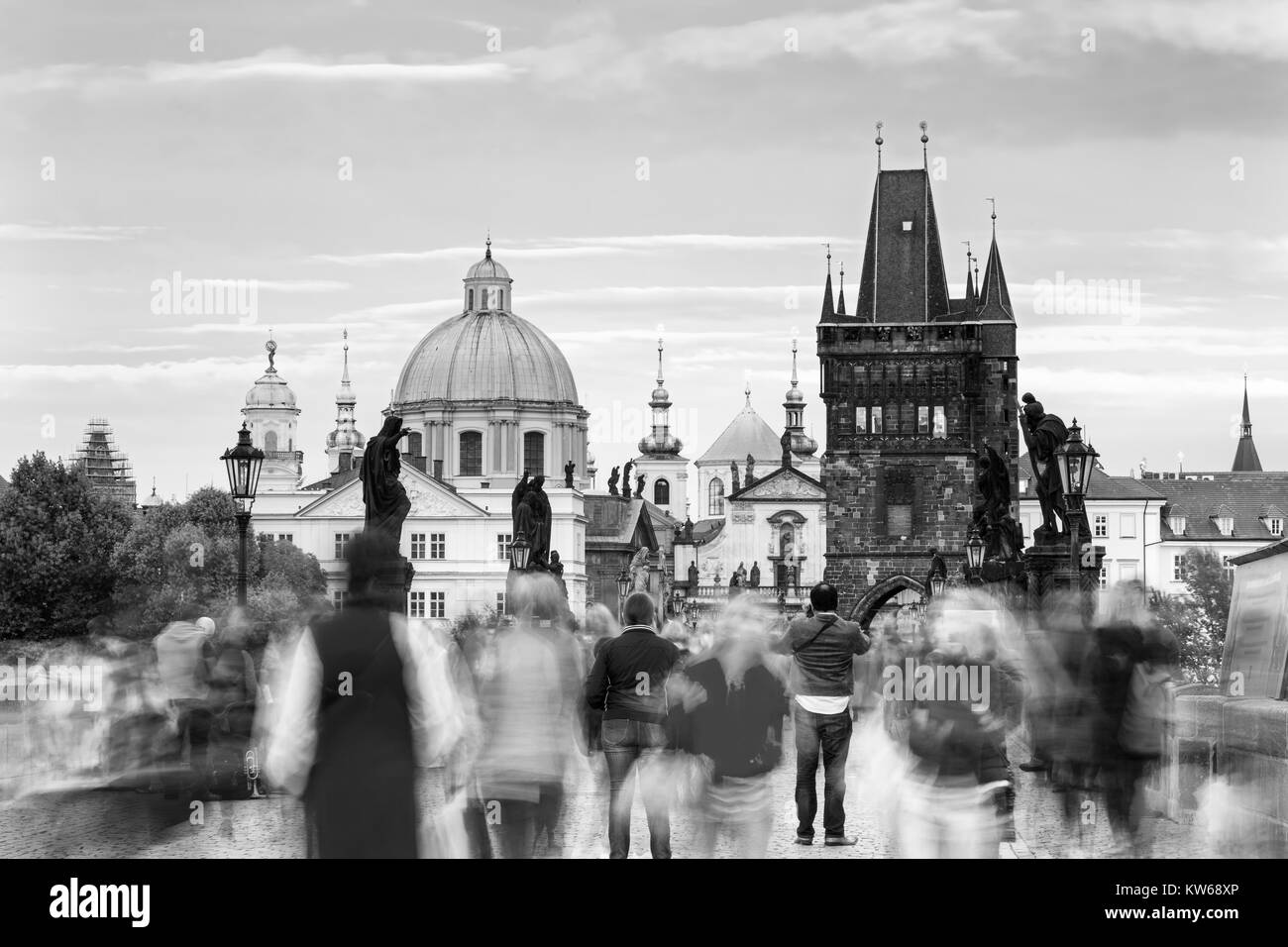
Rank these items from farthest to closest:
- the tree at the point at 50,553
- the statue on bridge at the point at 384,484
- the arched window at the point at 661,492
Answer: the arched window at the point at 661,492, the tree at the point at 50,553, the statue on bridge at the point at 384,484

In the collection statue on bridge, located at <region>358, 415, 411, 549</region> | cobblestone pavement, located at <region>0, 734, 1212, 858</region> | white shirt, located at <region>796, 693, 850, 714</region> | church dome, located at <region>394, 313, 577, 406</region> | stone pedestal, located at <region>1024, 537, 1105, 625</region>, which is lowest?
cobblestone pavement, located at <region>0, 734, 1212, 858</region>

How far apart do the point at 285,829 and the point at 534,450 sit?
362 ft

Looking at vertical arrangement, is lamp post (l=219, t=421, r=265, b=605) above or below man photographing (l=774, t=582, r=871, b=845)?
→ above

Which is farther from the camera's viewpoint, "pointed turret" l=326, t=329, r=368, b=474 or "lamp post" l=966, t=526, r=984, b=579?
"pointed turret" l=326, t=329, r=368, b=474

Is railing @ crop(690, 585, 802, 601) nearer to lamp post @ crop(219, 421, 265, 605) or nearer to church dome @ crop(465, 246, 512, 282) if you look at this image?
church dome @ crop(465, 246, 512, 282)

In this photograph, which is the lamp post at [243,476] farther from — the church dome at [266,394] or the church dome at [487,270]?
the church dome at [266,394]

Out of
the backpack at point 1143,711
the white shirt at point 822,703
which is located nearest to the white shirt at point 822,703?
the white shirt at point 822,703

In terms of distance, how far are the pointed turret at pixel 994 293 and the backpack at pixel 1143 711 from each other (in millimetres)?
92599

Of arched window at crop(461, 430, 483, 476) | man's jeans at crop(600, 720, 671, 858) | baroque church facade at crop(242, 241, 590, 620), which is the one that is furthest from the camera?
arched window at crop(461, 430, 483, 476)

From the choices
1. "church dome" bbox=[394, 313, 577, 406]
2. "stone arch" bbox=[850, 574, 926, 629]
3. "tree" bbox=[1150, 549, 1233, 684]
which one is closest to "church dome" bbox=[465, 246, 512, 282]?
"church dome" bbox=[394, 313, 577, 406]

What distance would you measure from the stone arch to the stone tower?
6cm

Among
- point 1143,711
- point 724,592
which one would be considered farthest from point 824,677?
point 724,592

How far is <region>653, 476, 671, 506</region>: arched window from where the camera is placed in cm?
19575

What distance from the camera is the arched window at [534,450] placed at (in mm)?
126938
